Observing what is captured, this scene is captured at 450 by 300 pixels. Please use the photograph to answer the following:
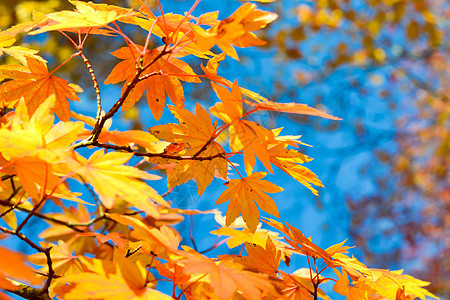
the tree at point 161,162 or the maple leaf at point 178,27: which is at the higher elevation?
the maple leaf at point 178,27

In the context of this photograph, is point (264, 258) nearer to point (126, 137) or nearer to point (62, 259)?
point (126, 137)

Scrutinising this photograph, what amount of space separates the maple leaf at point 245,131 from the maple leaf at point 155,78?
0.18 m

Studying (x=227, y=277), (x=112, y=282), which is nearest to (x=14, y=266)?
(x=112, y=282)

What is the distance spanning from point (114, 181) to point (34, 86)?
49cm

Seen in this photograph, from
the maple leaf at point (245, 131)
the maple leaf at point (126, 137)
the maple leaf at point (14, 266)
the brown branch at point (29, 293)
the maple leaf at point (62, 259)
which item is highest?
the maple leaf at point (245, 131)

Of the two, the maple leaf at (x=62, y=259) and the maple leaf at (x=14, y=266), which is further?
the maple leaf at (x=62, y=259)

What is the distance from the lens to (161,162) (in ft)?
2.67

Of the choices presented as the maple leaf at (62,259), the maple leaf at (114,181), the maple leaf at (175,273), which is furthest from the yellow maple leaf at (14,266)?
the maple leaf at (62,259)

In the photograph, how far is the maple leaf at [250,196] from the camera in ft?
2.53

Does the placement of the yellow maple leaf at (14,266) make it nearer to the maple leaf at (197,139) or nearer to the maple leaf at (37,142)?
the maple leaf at (37,142)

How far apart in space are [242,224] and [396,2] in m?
3.55

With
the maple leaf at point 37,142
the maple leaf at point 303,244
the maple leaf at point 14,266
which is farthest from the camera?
the maple leaf at point 303,244

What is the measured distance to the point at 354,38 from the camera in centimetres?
666

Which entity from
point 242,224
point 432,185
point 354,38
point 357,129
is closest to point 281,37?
point 354,38
